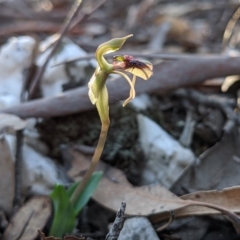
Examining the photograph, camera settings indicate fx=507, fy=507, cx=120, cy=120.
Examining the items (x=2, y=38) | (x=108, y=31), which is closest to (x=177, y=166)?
(x=2, y=38)

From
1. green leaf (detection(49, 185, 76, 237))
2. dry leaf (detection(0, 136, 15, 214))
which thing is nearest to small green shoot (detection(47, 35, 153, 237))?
green leaf (detection(49, 185, 76, 237))

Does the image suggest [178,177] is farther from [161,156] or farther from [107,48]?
[107,48]

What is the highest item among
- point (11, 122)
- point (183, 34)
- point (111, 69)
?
point (111, 69)

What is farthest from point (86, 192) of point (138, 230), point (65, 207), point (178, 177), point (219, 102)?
point (219, 102)

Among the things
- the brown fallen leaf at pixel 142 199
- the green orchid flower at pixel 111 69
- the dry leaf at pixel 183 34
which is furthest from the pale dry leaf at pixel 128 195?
the dry leaf at pixel 183 34

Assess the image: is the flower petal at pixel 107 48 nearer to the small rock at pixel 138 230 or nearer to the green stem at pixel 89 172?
the green stem at pixel 89 172

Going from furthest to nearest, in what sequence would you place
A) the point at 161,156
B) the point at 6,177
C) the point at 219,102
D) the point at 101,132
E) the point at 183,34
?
the point at 183,34 → the point at 219,102 → the point at 161,156 → the point at 6,177 → the point at 101,132

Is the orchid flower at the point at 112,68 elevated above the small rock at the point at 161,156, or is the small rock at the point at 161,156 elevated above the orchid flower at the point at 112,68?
the orchid flower at the point at 112,68
